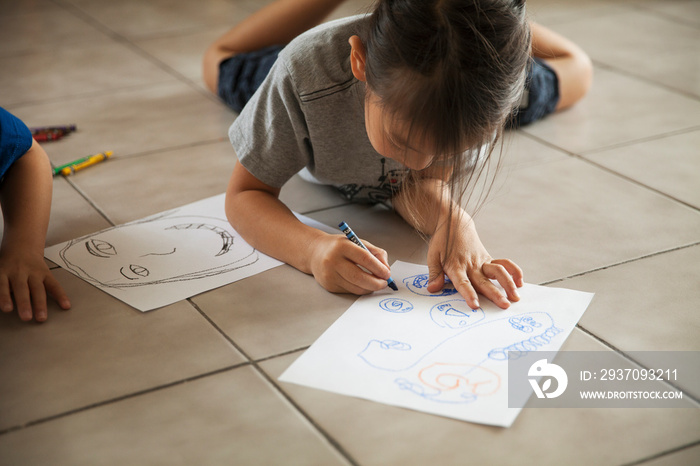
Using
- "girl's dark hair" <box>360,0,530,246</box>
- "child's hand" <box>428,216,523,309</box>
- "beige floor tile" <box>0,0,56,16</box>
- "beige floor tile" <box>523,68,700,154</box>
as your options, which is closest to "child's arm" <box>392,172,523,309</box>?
"child's hand" <box>428,216,523,309</box>

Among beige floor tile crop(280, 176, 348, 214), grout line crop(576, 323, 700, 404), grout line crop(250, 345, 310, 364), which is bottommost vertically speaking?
beige floor tile crop(280, 176, 348, 214)

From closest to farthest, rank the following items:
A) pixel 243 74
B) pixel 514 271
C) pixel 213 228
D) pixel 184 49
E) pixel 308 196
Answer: pixel 514 271
pixel 213 228
pixel 308 196
pixel 243 74
pixel 184 49

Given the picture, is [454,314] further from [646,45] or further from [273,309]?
[646,45]

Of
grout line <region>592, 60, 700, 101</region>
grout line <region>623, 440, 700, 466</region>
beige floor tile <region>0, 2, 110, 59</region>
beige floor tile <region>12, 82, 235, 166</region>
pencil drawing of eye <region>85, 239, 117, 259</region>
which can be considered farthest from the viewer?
beige floor tile <region>0, 2, 110, 59</region>

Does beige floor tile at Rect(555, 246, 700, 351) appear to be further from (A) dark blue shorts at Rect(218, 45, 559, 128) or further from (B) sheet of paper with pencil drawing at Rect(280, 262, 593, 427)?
(A) dark blue shorts at Rect(218, 45, 559, 128)

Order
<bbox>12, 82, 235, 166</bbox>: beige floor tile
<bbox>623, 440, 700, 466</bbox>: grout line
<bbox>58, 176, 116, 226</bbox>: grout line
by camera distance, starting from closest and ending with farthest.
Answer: <bbox>623, 440, 700, 466</bbox>: grout line
<bbox>58, 176, 116, 226</bbox>: grout line
<bbox>12, 82, 235, 166</bbox>: beige floor tile

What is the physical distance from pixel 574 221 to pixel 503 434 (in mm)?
456

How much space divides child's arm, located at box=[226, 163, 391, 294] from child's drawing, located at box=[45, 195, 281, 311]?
3 centimetres

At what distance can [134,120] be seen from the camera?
1.37 m

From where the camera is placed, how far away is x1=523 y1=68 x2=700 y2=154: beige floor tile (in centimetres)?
128

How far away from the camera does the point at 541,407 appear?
25.6 inches

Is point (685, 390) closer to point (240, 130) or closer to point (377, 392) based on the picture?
point (377, 392)

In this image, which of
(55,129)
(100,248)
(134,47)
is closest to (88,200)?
(100,248)

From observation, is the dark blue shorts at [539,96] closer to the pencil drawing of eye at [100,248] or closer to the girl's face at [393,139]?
the girl's face at [393,139]
